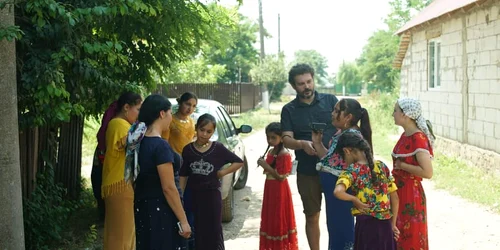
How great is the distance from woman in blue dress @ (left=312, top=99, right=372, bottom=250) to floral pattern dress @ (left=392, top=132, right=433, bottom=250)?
0.34 meters

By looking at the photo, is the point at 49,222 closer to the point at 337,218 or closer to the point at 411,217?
the point at 337,218

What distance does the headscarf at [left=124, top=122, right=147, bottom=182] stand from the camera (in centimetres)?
440

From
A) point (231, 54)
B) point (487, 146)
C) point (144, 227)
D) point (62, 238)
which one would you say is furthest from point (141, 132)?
point (231, 54)

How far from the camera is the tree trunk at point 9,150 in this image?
5098 millimetres

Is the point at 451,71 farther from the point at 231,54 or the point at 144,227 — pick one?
the point at 231,54

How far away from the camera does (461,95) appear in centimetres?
1456

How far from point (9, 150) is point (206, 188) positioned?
165cm

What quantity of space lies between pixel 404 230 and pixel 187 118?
8.88 feet

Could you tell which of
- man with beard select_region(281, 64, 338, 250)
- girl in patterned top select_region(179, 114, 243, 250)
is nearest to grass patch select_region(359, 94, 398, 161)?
man with beard select_region(281, 64, 338, 250)

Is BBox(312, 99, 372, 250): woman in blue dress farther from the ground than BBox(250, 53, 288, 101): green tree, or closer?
closer

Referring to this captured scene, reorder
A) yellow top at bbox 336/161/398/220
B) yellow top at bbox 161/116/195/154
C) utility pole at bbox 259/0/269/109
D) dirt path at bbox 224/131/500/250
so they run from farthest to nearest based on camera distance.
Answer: utility pole at bbox 259/0/269/109
dirt path at bbox 224/131/500/250
yellow top at bbox 161/116/195/154
yellow top at bbox 336/161/398/220

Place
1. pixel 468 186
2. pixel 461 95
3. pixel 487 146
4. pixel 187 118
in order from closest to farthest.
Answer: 1. pixel 187 118
2. pixel 468 186
3. pixel 487 146
4. pixel 461 95

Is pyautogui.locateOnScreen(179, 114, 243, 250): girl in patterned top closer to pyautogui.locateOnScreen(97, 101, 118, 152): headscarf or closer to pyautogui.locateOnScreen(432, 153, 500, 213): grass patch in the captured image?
pyautogui.locateOnScreen(97, 101, 118, 152): headscarf

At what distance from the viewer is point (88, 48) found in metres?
5.65
